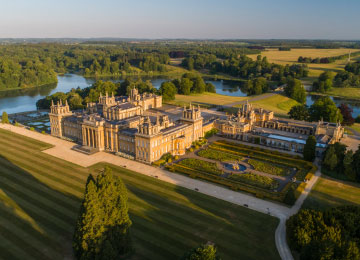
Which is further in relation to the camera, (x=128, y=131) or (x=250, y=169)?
(x=128, y=131)

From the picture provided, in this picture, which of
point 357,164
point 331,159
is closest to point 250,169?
point 331,159

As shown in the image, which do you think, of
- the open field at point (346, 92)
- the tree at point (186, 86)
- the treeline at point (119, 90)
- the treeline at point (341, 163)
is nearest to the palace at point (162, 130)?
the treeline at point (341, 163)

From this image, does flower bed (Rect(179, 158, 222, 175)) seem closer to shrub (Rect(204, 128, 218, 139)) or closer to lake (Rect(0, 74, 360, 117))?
shrub (Rect(204, 128, 218, 139))

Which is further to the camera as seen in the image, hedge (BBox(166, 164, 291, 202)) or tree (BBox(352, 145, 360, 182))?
tree (BBox(352, 145, 360, 182))

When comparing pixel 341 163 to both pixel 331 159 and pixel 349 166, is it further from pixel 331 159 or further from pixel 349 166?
pixel 331 159

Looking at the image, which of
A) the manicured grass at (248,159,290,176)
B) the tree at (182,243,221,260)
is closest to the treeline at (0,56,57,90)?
the manicured grass at (248,159,290,176)

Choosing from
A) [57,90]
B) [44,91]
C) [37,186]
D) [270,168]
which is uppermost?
[57,90]
